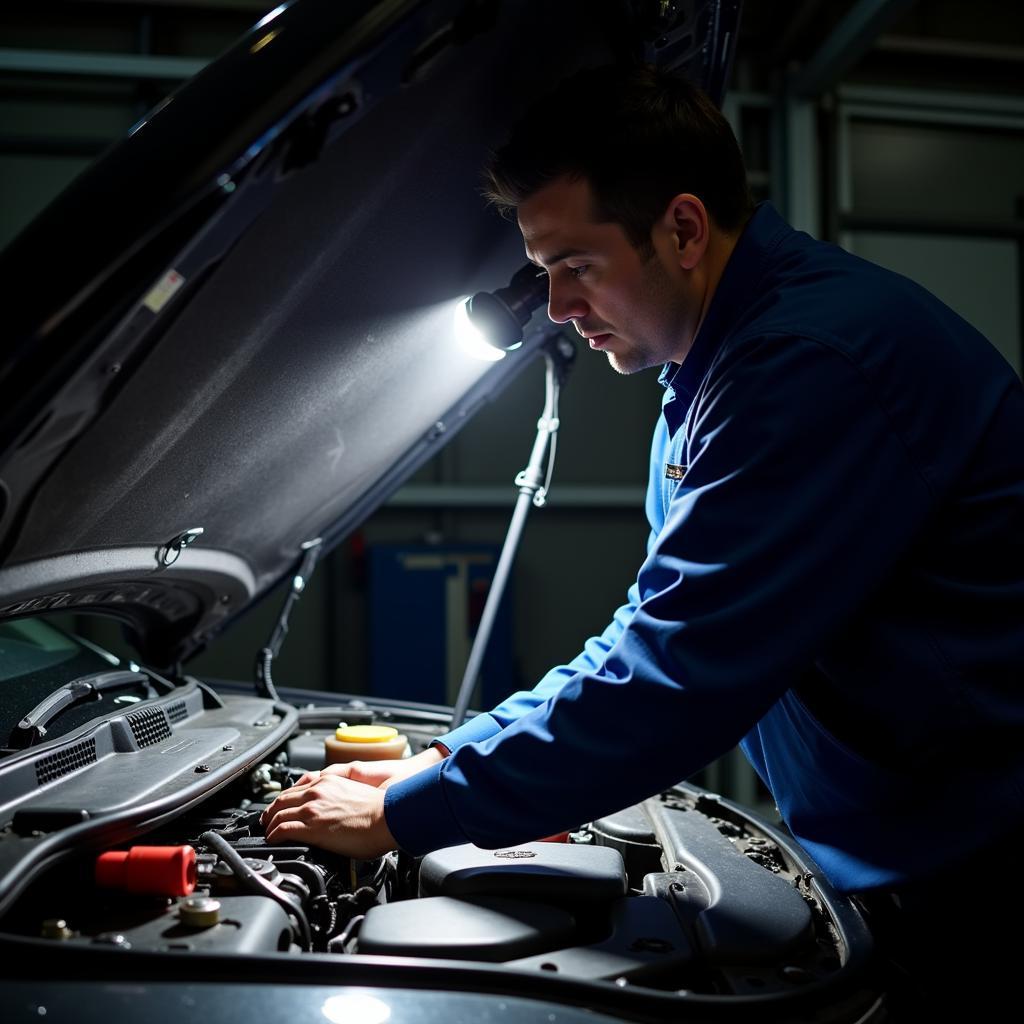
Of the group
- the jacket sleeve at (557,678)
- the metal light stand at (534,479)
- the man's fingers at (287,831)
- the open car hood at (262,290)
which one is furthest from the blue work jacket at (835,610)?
the metal light stand at (534,479)

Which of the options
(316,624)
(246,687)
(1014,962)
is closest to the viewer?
(1014,962)

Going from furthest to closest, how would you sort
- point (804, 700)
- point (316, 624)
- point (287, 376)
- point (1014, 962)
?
point (316, 624), point (287, 376), point (804, 700), point (1014, 962)

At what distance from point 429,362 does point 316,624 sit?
2739 mm

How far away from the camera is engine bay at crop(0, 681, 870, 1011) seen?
31.9 inches

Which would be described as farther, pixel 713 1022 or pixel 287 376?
pixel 287 376

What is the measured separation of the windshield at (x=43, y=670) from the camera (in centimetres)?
120

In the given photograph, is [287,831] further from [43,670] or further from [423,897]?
[43,670]

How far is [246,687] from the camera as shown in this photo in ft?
6.73

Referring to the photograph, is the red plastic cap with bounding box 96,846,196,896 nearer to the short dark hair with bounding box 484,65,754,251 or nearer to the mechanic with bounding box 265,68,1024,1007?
the mechanic with bounding box 265,68,1024,1007

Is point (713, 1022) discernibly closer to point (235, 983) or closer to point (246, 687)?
point (235, 983)

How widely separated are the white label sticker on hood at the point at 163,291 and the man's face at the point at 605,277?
45 cm

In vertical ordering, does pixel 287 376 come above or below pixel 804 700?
above

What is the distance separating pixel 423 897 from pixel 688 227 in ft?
2.72

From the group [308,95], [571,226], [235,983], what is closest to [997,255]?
[571,226]
